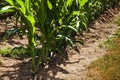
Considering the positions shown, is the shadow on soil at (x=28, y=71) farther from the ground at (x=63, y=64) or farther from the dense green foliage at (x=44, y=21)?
the dense green foliage at (x=44, y=21)

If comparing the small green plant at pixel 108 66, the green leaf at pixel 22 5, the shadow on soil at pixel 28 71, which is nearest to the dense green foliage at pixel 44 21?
the green leaf at pixel 22 5

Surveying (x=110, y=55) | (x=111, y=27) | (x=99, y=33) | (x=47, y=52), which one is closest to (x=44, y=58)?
(x=47, y=52)

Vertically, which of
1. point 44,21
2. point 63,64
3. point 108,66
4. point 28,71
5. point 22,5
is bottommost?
point 108,66

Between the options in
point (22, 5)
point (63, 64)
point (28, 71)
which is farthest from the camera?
point (63, 64)

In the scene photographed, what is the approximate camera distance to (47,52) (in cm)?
448

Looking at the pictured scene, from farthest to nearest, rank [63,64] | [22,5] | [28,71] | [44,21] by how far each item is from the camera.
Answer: [63,64] < [28,71] < [44,21] < [22,5]

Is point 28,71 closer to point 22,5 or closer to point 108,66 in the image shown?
point 22,5

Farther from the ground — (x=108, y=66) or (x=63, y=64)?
(x=63, y=64)

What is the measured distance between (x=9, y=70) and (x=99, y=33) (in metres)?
3.11

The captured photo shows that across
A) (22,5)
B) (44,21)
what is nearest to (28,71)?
(44,21)

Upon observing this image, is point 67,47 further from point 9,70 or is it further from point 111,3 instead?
point 111,3

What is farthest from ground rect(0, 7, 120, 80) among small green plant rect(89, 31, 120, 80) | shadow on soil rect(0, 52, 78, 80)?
small green plant rect(89, 31, 120, 80)

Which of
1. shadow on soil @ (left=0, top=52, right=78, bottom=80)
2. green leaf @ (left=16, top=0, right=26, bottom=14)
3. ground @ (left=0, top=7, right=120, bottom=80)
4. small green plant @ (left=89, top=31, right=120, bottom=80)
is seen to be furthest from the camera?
small green plant @ (left=89, top=31, right=120, bottom=80)

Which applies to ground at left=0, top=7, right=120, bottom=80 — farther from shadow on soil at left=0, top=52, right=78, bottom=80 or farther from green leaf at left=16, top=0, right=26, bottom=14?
green leaf at left=16, top=0, right=26, bottom=14
